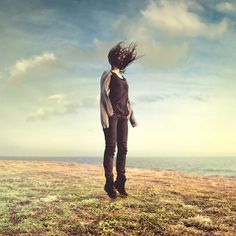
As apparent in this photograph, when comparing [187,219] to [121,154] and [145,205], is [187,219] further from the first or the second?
[121,154]

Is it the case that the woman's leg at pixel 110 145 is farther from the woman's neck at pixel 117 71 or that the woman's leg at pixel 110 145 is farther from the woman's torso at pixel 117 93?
the woman's neck at pixel 117 71

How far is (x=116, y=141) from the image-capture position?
40.0 feet

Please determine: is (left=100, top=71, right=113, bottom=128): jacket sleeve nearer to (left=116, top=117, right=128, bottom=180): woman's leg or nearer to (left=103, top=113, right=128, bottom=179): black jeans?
(left=103, top=113, right=128, bottom=179): black jeans

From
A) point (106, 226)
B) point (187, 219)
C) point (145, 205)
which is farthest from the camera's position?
point (145, 205)

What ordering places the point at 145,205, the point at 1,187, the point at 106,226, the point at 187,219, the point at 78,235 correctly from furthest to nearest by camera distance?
1. the point at 1,187
2. the point at 145,205
3. the point at 187,219
4. the point at 106,226
5. the point at 78,235

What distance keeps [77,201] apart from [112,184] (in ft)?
4.36

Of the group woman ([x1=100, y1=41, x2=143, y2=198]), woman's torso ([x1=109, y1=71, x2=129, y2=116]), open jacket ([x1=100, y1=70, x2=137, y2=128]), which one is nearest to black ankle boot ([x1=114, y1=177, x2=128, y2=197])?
woman ([x1=100, y1=41, x2=143, y2=198])

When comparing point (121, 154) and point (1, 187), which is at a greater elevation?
point (121, 154)

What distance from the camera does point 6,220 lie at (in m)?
9.92

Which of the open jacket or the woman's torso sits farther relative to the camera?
the woman's torso

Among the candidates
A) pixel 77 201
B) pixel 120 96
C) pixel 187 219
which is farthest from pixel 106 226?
pixel 120 96

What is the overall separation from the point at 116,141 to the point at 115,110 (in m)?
1.08

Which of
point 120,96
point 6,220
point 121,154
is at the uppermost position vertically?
point 120,96

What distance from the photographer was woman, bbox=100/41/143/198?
11.8 metres
